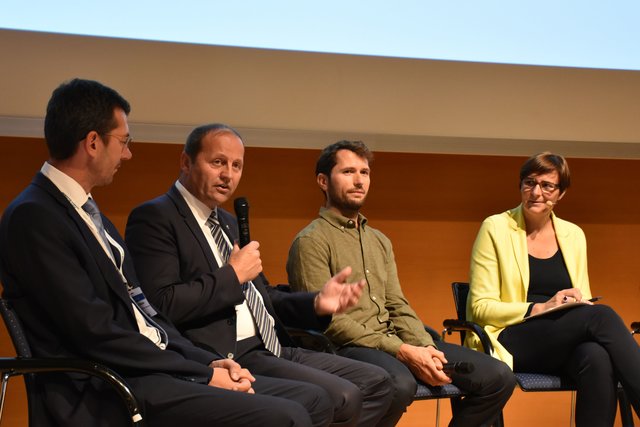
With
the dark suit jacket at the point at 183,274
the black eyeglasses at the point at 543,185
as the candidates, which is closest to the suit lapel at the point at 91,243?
the dark suit jacket at the point at 183,274

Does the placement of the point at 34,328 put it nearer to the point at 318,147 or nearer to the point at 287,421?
the point at 287,421

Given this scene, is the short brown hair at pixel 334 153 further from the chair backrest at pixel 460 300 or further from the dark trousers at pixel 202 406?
the dark trousers at pixel 202 406

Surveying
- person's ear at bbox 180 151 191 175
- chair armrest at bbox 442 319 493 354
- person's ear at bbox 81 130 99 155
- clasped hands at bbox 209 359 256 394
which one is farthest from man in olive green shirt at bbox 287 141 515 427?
person's ear at bbox 81 130 99 155

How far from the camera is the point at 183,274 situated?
8.73ft

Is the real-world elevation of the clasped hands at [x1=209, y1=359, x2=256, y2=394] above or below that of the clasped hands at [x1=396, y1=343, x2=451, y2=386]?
below

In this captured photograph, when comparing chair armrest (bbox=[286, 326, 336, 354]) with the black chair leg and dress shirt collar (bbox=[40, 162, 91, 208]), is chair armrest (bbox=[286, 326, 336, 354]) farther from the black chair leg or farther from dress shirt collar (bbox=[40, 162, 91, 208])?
the black chair leg

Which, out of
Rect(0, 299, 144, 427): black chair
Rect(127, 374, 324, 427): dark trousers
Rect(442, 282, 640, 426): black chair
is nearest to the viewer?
Rect(0, 299, 144, 427): black chair

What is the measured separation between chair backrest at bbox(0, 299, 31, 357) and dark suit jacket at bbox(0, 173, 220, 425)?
2 cm

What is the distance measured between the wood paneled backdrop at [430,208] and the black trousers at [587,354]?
3.24 ft

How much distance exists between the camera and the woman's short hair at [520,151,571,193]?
367 cm

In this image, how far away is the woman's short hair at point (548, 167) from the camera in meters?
3.67

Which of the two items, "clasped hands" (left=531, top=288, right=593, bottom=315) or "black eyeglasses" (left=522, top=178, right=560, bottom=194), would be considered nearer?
"clasped hands" (left=531, top=288, right=593, bottom=315)

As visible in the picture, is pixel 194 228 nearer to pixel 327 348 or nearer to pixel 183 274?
pixel 183 274

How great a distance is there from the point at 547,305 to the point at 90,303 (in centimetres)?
209
